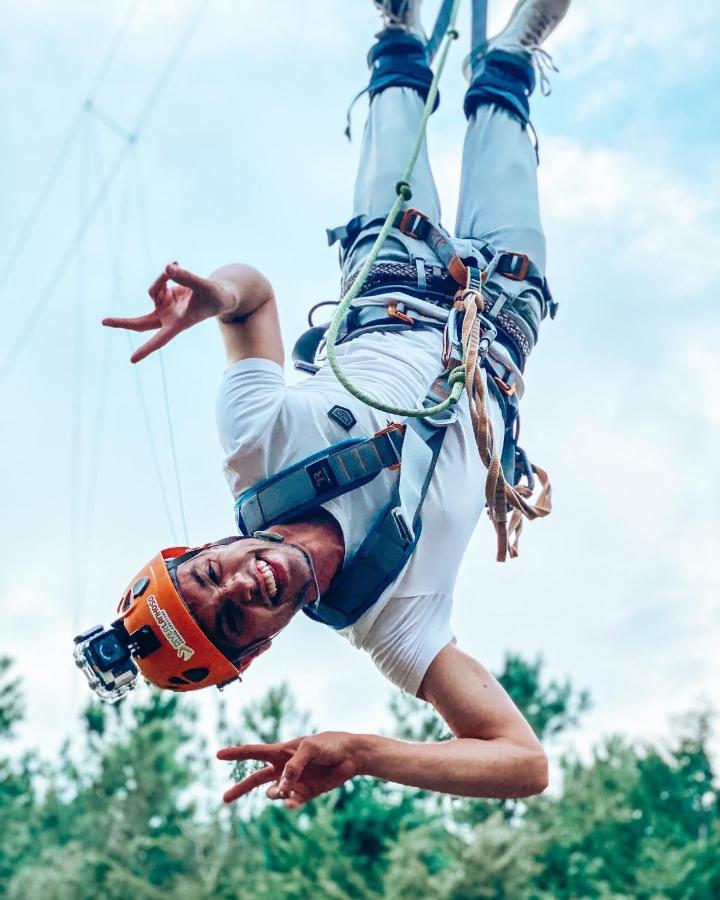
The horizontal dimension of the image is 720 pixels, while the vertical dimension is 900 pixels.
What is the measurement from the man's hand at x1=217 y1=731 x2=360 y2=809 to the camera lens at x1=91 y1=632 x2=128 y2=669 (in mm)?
471

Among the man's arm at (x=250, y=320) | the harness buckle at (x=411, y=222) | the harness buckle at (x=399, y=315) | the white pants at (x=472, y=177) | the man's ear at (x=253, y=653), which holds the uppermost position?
the white pants at (x=472, y=177)

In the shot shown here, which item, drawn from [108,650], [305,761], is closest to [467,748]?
[305,761]

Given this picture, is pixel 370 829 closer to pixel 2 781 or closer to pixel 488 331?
pixel 2 781

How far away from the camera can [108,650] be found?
9.39 ft

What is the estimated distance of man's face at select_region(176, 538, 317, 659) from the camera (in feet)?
9.23

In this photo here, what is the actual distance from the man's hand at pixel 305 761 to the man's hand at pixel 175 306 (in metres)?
1.01

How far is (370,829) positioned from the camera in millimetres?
15820

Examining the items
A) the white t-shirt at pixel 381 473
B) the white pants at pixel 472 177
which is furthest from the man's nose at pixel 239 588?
the white pants at pixel 472 177

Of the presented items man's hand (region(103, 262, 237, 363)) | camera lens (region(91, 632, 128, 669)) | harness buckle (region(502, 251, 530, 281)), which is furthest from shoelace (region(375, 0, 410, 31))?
camera lens (region(91, 632, 128, 669))

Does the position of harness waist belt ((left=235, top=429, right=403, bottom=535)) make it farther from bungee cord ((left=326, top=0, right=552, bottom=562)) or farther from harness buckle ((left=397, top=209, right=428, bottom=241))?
harness buckle ((left=397, top=209, right=428, bottom=241))

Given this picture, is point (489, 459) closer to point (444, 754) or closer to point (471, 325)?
point (471, 325)

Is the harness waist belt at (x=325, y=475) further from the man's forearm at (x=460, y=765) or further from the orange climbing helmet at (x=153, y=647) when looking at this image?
the man's forearm at (x=460, y=765)

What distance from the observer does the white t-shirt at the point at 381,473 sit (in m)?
2.98

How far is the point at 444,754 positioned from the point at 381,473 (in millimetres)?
753
